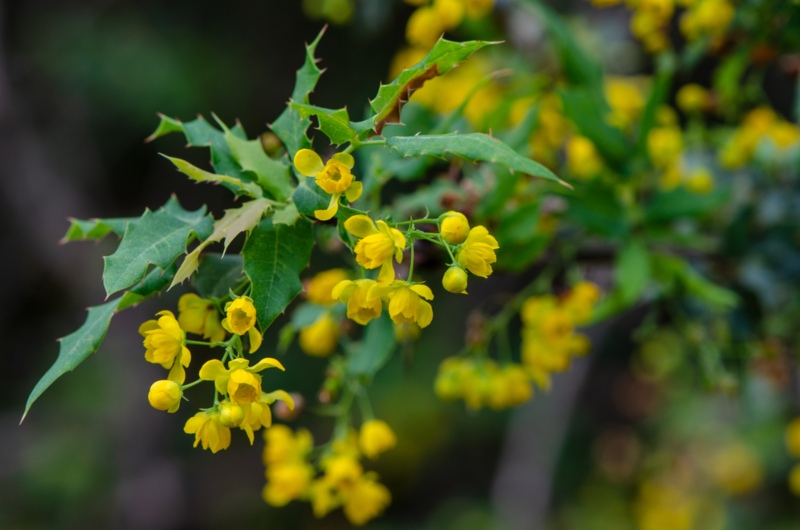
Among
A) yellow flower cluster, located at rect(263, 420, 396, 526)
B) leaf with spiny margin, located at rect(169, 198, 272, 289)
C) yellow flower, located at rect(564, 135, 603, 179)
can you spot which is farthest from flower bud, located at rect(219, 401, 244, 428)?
yellow flower, located at rect(564, 135, 603, 179)

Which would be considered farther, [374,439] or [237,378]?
[374,439]

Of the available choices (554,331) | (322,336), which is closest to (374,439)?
(322,336)

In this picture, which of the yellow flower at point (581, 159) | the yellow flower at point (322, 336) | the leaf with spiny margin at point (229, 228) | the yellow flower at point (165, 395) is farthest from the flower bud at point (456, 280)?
the yellow flower at point (581, 159)

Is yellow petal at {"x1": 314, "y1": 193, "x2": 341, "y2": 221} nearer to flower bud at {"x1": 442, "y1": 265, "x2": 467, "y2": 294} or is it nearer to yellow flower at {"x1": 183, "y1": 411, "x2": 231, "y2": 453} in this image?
flower bud at {"x1": 442, "y1": 265, "x2": 467, "y2": 294}

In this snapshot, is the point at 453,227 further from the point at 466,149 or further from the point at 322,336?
the point at 322,336

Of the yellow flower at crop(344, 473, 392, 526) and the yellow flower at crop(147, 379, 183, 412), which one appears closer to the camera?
the yellow flower at crop(147, 379, 183, 412)
